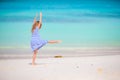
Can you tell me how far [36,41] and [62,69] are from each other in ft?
1.00

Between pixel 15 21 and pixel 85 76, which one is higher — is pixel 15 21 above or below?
above

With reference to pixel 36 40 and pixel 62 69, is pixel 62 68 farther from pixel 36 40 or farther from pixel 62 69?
pixel 36 40

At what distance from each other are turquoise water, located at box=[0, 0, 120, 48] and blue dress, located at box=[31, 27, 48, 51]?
0.04 meters

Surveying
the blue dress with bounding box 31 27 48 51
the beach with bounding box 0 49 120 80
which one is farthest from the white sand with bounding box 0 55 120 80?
the blue dress with bounding box 31 27 48 51

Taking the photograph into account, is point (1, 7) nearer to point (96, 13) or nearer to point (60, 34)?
point (60, 34)

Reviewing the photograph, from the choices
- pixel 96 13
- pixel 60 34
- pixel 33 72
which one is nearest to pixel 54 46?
pixel 60 34

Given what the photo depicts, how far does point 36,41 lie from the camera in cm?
242

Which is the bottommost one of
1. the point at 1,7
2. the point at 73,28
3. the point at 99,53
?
the point at 99,53

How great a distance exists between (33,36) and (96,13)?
54 centimetres

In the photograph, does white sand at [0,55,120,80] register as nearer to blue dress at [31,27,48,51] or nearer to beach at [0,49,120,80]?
beach at [0,49,120,80]

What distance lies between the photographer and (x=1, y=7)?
245 centimetres

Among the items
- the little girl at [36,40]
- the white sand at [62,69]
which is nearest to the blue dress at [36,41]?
the little girl at [36,40]

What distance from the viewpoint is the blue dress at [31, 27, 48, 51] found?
95.3 inches

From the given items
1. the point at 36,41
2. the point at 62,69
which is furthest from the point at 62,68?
the point at 36,41
